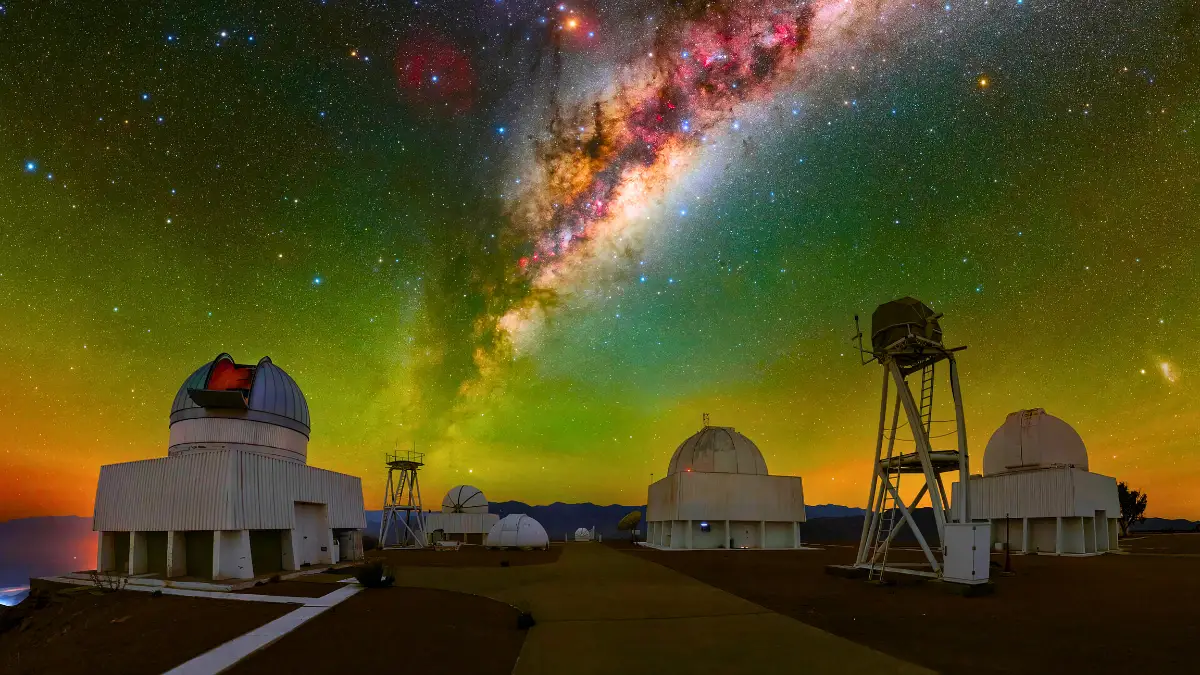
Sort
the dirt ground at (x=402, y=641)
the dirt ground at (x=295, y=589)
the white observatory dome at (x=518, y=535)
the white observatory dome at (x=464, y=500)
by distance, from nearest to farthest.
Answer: the dirt ground at (x=402, y=641) < the dirt ground at (x=295, y=589) < the white observatory dome at (x=518, y=535) < the white observatory dome at (x=464, y=500)

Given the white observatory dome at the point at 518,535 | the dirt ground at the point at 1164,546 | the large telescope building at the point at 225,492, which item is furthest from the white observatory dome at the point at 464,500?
the dirt ground at the point at 1164,546

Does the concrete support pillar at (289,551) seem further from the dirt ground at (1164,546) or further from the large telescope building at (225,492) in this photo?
the dirt ground at (1164,546)

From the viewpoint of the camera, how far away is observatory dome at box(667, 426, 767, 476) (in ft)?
172

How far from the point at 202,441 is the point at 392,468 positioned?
89.5 feet

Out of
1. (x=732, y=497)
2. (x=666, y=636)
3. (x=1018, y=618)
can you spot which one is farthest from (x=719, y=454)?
(x=666, y=636)

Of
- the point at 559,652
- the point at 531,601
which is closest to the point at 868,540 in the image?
the point at 531,601

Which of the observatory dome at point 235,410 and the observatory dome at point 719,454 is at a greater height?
the observatory dome at point 235,410

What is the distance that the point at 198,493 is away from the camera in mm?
26562

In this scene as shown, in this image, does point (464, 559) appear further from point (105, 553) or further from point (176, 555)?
point (105, 553)

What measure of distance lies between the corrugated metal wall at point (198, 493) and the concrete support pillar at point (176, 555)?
22.5 inches

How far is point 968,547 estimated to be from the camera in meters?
17.2

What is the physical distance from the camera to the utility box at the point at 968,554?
17.1m

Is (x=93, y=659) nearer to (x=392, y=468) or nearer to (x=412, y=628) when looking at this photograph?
(x=412, y=628)

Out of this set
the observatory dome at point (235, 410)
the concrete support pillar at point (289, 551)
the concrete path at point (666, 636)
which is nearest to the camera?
the concrete path at point (666, 636)
